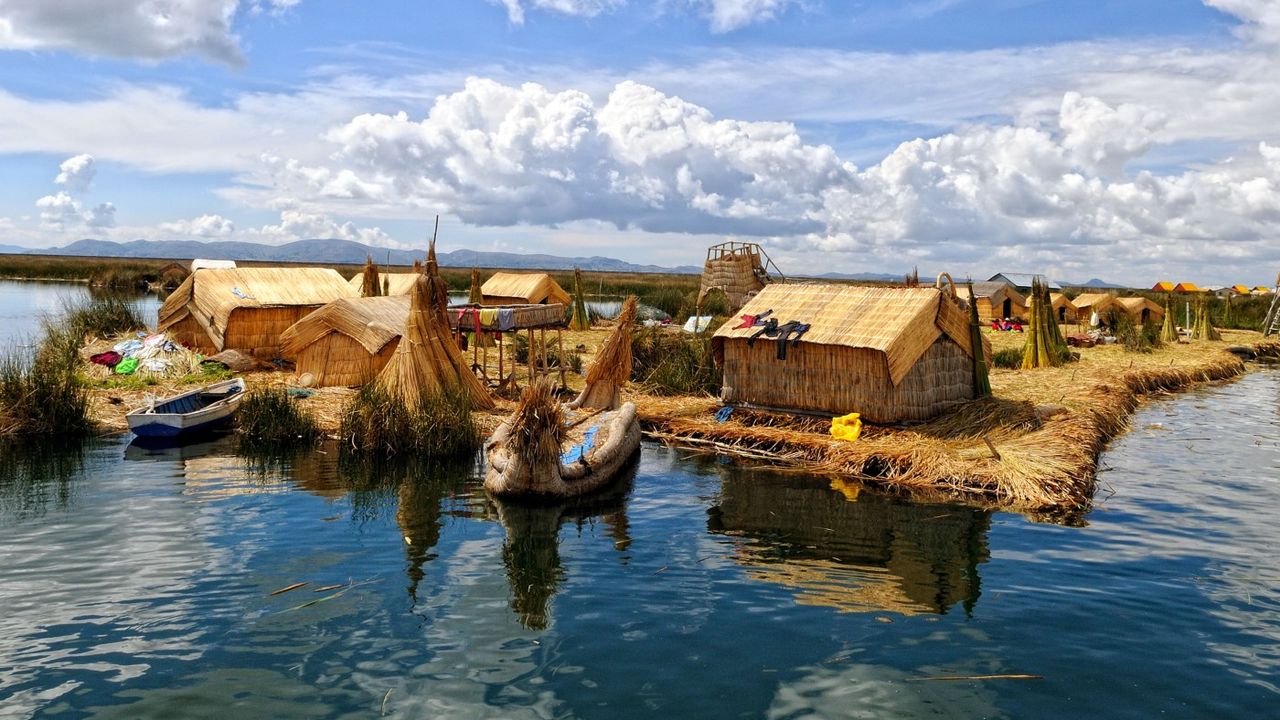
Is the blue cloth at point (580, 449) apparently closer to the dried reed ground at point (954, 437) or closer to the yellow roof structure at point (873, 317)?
the dried reed ground at point (954, 437)

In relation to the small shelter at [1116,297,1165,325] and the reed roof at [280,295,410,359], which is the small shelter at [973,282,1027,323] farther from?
the reed roof at [280,295,410,359]

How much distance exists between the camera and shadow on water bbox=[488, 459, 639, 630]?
821cm

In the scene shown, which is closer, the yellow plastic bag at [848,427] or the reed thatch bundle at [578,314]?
the yellow plastic bag at [848,427]

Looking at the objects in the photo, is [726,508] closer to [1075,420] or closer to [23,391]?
[1075,420]

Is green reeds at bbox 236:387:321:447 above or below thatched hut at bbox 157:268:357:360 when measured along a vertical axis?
below

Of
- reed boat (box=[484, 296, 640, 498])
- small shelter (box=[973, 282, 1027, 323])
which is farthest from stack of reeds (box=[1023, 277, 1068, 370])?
small shelter (box=[973, 282, 1027, 323])

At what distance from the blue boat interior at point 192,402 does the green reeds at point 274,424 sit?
2.82 ft

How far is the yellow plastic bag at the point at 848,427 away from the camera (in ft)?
44.2

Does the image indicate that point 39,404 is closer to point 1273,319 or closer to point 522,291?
point 522,291

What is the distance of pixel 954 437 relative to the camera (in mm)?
13234

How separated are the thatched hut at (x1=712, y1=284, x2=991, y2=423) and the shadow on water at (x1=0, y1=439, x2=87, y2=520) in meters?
9.02

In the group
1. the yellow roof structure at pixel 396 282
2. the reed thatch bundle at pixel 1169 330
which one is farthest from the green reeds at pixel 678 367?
the reed thatch bundle at pixel 1169 330

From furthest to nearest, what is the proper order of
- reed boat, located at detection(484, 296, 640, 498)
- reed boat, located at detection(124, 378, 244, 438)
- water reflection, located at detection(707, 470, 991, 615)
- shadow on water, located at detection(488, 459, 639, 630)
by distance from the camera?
reed boat, located at detection(124, 378, 244, 438)
reed boat, located at detection(484, 296, 640, 498)
water reflection, located at detection(707, 470, 991, 615)
shadow on water, located at detection(488, 459, 639, 630)

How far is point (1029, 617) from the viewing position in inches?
315
